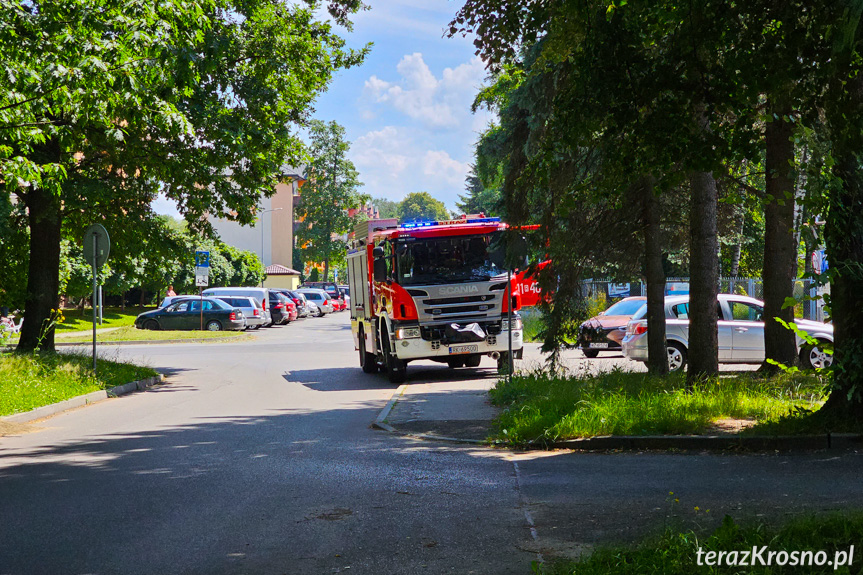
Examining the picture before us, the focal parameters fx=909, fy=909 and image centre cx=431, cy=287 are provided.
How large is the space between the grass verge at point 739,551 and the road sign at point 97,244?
45.8 ft

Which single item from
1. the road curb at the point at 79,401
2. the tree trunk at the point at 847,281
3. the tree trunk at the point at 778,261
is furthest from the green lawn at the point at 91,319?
the tree trunk at the point at 847,281

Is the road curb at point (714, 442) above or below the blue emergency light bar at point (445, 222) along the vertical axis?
below

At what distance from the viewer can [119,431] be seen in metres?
11.9

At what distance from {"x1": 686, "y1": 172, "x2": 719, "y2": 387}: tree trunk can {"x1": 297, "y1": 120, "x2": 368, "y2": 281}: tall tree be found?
77893 millimetres

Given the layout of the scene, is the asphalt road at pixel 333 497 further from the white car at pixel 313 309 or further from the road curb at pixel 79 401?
the white car at pixel 313 309

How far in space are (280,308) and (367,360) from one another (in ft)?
97.8

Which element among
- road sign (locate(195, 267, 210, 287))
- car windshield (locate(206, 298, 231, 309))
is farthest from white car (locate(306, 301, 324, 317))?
road sign (locate(195, 267, 210, 287))

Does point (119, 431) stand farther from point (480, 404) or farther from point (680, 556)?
point (680, 556)

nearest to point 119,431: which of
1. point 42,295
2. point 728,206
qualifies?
point 42,295

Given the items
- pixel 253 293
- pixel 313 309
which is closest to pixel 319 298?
pixel 313 309

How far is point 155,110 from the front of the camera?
12547 millimetres

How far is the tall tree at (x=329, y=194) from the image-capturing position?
90.2 m

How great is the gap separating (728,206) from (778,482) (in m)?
10.5

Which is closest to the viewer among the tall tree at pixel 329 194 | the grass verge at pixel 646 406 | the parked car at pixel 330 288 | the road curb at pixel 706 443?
the road curb at pixel 706 443
